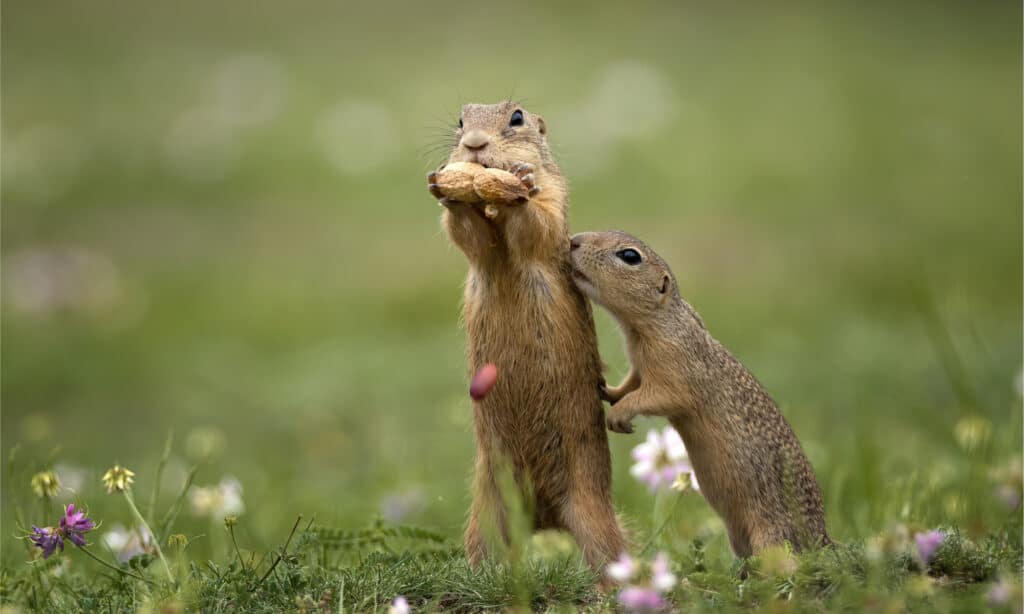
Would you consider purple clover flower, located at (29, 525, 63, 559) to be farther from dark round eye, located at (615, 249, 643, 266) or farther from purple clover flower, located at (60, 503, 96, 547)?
dark round eye, located at (615, 249, 643, 266)

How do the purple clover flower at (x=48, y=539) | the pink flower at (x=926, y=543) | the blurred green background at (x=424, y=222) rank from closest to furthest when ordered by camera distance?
the pink flower at (x=926, y=543), the purple clover flower at (x=48, y=539), the blurred green background at (x=424, y=222)

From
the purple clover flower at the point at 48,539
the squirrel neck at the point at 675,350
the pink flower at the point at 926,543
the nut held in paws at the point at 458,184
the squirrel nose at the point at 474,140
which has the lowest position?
the purple clover flower at the point at 48,539

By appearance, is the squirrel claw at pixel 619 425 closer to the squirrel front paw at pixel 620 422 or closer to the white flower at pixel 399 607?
the squirrel front paw at pixel 620 422

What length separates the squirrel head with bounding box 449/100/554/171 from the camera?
15.0ft

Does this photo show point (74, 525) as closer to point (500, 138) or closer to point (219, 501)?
point (219, 501)

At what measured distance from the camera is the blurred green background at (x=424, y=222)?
7.94 metres

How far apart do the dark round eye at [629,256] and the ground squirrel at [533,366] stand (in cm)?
20

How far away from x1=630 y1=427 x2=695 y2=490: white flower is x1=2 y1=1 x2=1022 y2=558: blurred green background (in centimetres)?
76

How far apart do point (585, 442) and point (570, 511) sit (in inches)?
10.0

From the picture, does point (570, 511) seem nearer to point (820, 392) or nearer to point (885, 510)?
point (885, 510)

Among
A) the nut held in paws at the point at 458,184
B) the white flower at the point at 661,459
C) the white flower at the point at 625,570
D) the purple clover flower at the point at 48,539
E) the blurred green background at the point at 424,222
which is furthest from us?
the blurred green background at the point at 424,222

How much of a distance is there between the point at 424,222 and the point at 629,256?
31.7 ft

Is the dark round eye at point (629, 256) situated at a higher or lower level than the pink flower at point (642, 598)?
higher

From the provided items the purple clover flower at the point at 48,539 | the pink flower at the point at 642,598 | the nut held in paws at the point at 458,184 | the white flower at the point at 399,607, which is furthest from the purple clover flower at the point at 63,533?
the pink flower at the point at 642,598
